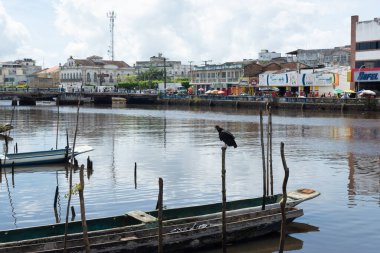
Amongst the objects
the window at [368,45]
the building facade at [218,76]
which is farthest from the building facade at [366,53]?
the building facade at [218,76]

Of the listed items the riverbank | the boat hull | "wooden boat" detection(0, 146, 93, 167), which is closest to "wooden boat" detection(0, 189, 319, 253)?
the boat hull

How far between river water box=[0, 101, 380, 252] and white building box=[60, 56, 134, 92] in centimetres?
11928

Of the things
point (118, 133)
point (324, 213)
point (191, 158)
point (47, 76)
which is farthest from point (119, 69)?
point (324, 213)

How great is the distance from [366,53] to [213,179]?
58.8 m

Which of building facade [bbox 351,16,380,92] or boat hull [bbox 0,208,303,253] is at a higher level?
building facade [bbox 351,16,380,92]

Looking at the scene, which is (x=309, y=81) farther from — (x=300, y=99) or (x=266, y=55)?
(x=266, y=55)

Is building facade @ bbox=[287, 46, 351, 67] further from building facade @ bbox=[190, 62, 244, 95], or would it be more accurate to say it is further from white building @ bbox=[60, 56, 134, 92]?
white building @ bbox=[60, 56, 134, 92]

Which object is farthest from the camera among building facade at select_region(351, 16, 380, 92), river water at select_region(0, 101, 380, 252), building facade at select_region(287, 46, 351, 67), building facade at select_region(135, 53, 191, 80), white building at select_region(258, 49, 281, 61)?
building facade at select_region(135, 53, 191, 80)

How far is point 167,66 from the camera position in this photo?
183750 mm

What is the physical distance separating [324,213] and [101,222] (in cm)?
903

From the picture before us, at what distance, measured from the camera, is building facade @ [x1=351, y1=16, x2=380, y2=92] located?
7912 cm

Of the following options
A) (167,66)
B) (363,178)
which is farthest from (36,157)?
(167,66)

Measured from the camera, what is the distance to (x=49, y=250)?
47.9 feet

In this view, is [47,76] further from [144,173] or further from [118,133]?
[144,173]
